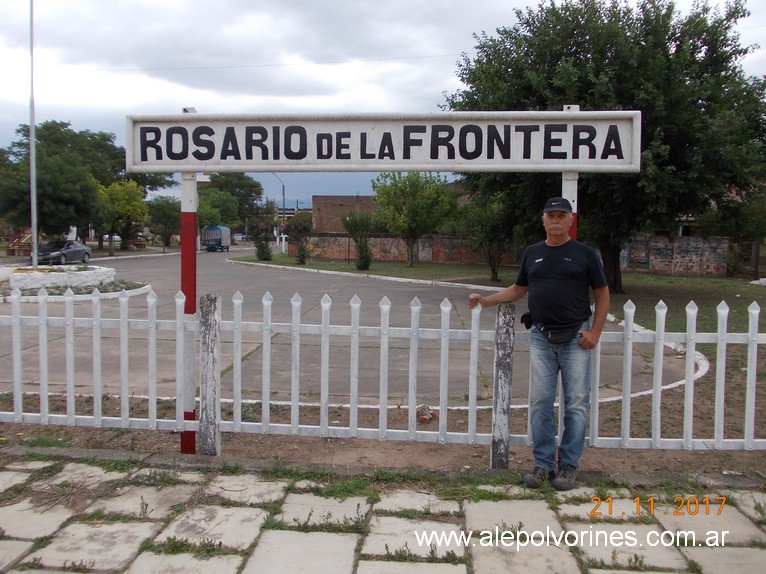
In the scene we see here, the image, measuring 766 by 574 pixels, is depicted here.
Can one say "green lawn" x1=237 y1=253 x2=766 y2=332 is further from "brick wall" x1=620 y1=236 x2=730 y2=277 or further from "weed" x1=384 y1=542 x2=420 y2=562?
"weed" x1=384 y1=542 x2=420 y2=562

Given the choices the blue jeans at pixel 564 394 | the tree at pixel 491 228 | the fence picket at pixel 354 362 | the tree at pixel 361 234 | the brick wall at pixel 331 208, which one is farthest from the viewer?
the brick wall at pixel 331 208

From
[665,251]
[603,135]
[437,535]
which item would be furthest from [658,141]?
[665,251]

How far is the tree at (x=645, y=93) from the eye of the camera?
14.1m

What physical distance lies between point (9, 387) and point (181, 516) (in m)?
4.29

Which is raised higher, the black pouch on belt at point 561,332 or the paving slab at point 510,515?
the black pouch on belt at point 561,332

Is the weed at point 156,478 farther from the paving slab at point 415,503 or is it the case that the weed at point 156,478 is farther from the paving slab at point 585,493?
the paving slab at point 585,493

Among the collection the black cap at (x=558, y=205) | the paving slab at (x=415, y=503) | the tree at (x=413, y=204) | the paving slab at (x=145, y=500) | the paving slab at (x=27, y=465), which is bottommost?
the paving slab at (x=145, y=500)

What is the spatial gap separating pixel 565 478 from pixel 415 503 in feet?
3.29

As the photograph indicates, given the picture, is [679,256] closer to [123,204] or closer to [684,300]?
[684,300]

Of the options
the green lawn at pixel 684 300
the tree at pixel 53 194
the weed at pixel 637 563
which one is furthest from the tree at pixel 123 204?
the weed at pixel 637 563

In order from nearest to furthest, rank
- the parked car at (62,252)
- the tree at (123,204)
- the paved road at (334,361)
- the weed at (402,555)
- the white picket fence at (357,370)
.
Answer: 1. the weed at (402,555)
2. the white picket fence at (357,370)
3. the paved road at (334,361)
4. the parked car at (62,252)
5. the tree at (123,204)

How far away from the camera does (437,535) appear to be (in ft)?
11.7

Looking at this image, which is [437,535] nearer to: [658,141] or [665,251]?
[658,141]

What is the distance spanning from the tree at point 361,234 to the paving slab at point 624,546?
88.7 feet
